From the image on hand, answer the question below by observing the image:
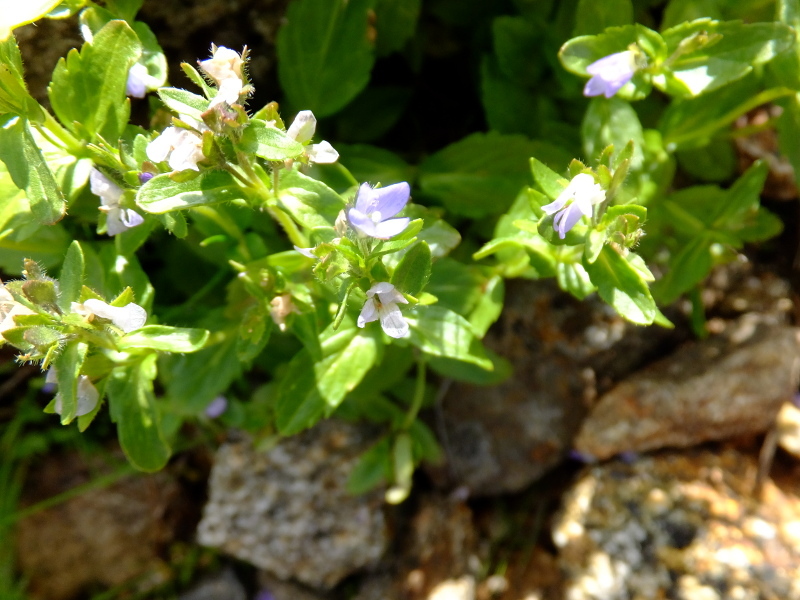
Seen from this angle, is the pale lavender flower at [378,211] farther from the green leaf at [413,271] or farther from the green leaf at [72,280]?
the green leaf at [72,280]

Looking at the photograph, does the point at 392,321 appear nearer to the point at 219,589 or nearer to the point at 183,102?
the point at 183,102

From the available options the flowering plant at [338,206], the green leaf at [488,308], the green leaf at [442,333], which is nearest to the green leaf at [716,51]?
the flowering plant at [338,206]

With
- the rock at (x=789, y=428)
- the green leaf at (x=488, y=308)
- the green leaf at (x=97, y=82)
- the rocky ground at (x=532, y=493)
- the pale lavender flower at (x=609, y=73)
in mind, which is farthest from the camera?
the rock at (x=789, y=428)

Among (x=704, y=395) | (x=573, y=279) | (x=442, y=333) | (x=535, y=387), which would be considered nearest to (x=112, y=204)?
(x=442, y=333)

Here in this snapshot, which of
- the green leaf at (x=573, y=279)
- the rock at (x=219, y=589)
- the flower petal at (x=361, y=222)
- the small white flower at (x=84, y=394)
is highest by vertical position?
the flower petal at (x=361, y=222)

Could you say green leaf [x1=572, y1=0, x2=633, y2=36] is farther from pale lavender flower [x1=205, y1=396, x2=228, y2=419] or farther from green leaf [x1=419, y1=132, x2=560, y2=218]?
pale lavender flower [x1=205, y1=396, x2=228, y2=419]

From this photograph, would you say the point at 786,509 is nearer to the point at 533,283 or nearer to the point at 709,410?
the point at 709,410
